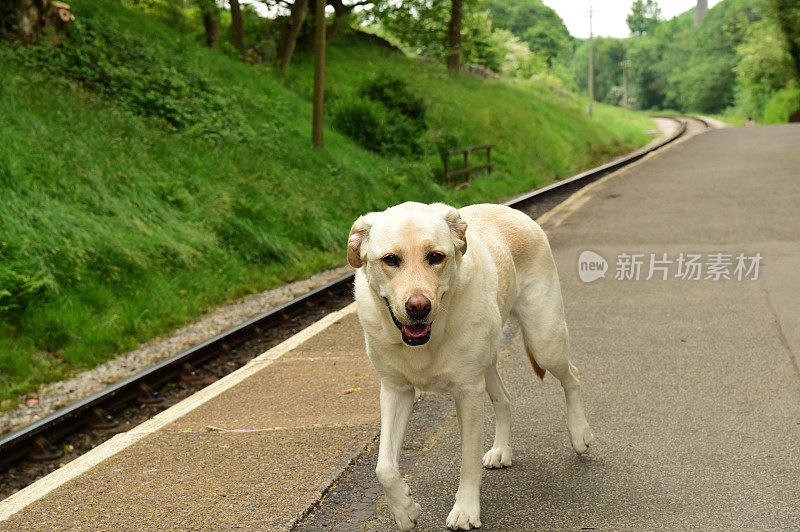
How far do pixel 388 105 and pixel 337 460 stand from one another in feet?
60.5

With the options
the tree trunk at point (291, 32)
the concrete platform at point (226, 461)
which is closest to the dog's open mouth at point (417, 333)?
the concrete platform at point (226, 461)

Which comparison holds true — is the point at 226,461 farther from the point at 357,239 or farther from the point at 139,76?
the point at 139,76

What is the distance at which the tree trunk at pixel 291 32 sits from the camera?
24938 millimetres

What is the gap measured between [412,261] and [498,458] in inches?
68.6

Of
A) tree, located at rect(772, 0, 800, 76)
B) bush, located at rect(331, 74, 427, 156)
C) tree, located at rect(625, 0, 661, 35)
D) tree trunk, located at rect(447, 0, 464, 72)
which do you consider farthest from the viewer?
tree, located at rect(625, 0, 661, 35)

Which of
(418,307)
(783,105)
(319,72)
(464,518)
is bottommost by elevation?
(783,105)

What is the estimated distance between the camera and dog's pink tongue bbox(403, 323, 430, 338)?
11.0ft

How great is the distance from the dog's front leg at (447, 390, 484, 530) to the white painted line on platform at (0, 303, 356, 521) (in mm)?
2291

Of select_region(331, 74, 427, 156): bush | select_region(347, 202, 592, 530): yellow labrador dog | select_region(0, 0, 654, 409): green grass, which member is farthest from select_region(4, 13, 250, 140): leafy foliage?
select_region(347, 202, 592, 530): yellow labrador dog

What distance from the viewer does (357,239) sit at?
357 centimetres

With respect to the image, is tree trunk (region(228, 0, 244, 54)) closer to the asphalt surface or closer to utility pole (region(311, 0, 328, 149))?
utility pole (region(311, 0, 328, 149))

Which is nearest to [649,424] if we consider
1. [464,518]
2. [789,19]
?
[464,518]

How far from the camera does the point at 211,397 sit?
6098 millimetres

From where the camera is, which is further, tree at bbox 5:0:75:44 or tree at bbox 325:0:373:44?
tree at bbox 325:0:373:44
